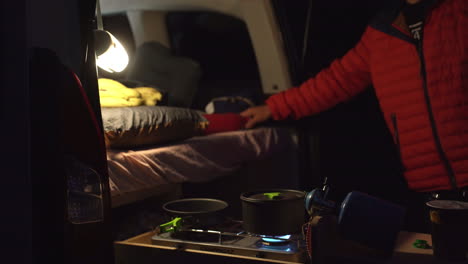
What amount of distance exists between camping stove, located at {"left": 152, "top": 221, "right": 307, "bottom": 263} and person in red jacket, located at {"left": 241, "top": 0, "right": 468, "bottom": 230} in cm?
80

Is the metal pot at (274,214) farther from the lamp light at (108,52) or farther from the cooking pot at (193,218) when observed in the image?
the lamp light at (108,52)

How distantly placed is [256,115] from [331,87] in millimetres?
447

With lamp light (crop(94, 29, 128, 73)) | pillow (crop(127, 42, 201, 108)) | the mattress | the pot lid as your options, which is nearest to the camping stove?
the pot lid

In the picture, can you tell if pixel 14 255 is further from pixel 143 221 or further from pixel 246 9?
pixel 246 9

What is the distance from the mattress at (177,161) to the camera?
59.2 inches

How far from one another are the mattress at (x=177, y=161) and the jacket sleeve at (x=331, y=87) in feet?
0.80

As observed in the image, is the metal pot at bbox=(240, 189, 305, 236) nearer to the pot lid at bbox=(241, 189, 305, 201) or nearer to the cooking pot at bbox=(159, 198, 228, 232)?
the pot lid at bbox=(241, 189, 305, 201)

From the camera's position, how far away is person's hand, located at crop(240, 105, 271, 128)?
2.45 meters

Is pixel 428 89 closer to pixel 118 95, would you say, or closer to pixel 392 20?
pixel 392 20

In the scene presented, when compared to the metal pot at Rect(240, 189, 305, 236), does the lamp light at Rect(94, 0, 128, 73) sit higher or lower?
higher

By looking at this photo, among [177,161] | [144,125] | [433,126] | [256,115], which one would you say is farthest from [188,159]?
[433,126]

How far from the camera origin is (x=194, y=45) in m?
3.19

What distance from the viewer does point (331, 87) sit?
226 cm

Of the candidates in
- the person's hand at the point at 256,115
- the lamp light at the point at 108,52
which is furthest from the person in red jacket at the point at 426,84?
the lamp light at the point at 108,52
